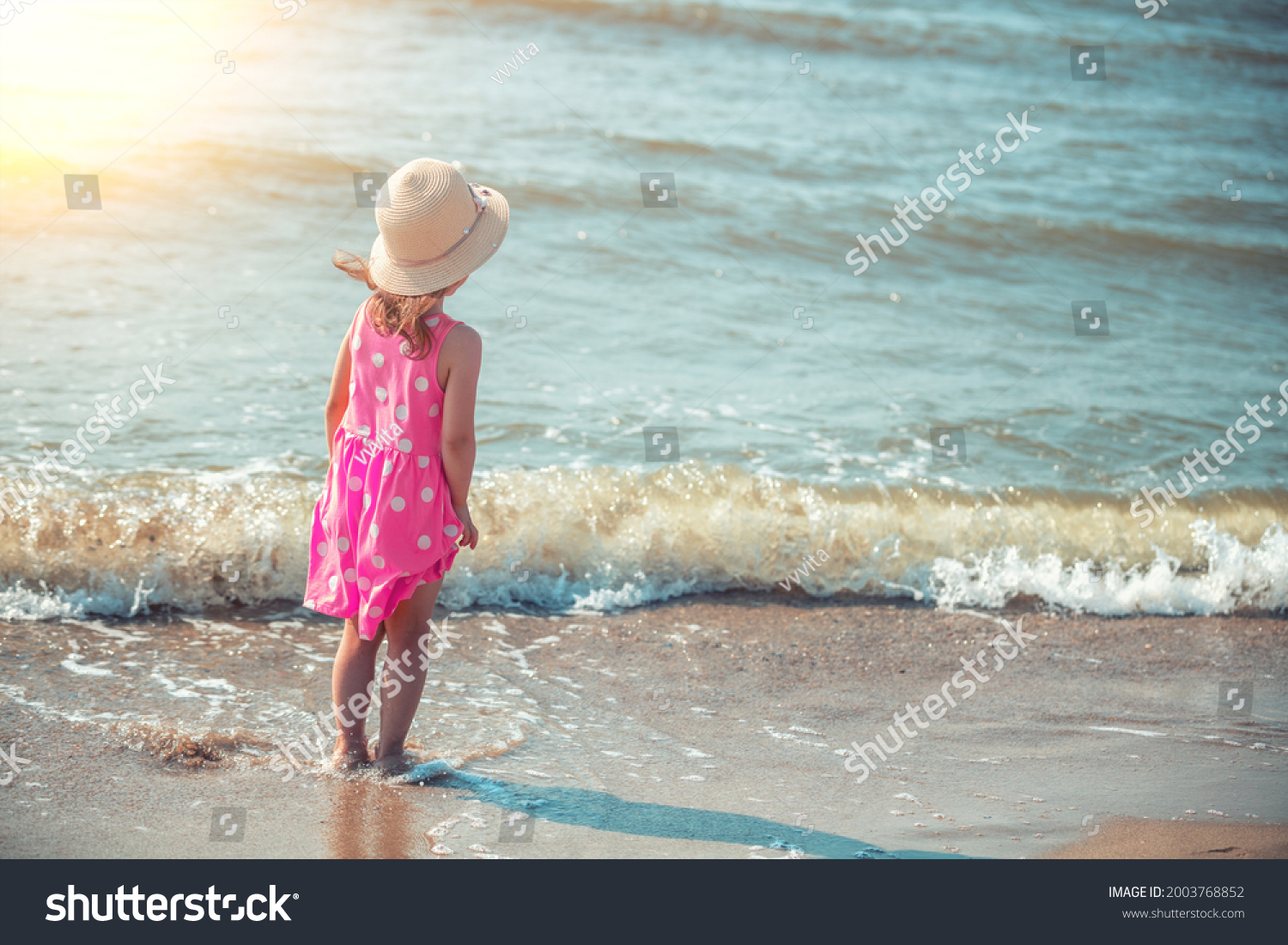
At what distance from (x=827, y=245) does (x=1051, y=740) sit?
20.9 feet

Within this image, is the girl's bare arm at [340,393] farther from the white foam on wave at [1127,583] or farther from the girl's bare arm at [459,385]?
the white foam on wave at [1127,583]

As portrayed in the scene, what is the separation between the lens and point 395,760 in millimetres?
3141

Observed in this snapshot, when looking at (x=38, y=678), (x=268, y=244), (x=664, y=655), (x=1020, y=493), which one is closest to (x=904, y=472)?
(x=1020, y=493)

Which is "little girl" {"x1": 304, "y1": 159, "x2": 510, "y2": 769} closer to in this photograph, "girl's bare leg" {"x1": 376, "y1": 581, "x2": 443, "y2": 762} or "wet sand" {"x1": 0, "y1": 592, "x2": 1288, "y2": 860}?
"girl's bare leg" {"x1": 376, "y1": 581, "x2": 443, "y2": 762}

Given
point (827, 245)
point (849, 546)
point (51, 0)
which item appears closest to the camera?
point (849, 546)

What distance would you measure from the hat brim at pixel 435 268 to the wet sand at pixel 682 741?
1.43 m
